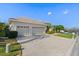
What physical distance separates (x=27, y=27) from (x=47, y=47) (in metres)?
0.24

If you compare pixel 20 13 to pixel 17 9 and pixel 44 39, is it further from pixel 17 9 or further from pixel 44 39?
pixel 44 39

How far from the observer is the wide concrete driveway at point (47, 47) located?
2783mm

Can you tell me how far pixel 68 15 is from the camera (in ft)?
9.19

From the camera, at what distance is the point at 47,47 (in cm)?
279

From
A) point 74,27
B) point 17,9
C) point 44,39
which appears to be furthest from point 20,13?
point 74,27

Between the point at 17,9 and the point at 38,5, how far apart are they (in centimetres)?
18

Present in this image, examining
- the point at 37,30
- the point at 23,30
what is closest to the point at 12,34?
the point at 23,30

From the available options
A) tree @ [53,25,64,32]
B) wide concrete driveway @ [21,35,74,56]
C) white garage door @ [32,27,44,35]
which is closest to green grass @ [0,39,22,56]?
wide concrete driveway @ [21,35,74,56]

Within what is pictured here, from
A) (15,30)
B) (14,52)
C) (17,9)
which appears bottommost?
(14,52)

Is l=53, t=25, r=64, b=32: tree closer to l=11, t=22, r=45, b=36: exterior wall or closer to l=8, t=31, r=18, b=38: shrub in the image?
l=11, t=22, r=45, b=36: exterior wall

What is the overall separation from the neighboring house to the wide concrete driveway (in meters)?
0.08

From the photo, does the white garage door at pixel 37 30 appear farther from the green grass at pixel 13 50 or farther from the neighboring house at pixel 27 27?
→ the green grass at pixel 13 50

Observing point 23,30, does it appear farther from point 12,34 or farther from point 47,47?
point 47,47

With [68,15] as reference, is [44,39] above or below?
below
